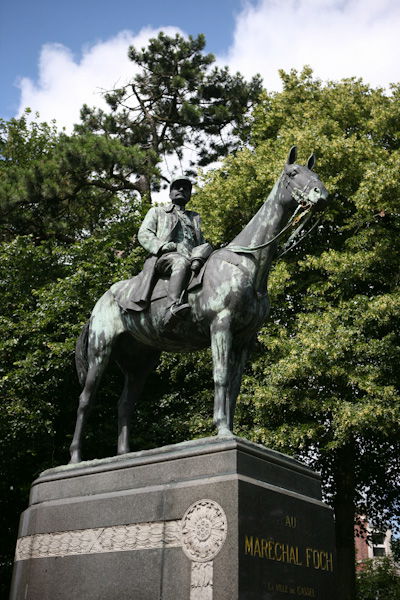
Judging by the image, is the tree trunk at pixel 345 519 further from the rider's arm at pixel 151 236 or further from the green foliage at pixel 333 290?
the rider's arm at pixel 151 236

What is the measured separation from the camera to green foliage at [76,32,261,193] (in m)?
28.2

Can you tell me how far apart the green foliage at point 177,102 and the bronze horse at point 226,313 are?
63.6ft

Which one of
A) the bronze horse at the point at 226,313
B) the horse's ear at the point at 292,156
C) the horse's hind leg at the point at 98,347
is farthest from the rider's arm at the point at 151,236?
the horse's ear at the point at 292,156

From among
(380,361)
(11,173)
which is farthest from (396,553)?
(11,173)

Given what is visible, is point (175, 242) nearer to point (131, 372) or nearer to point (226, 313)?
point (226, 313)

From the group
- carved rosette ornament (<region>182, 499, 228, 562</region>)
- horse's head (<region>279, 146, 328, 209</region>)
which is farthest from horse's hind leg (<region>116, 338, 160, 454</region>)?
horse's head (<region>279, 146, 328, 209</region>)

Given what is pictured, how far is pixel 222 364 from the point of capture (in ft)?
25.0

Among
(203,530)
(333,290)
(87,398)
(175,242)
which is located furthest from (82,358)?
(333,290)

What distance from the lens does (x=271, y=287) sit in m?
18.8

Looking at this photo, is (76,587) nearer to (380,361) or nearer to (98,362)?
(98,362)

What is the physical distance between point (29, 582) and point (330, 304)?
494 inches

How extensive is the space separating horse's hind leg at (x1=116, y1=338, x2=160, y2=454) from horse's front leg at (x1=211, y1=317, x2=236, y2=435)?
198cm

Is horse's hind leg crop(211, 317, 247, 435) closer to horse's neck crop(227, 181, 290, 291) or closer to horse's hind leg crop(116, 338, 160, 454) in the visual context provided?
horse's neck crop(227, 181, 290, 291)

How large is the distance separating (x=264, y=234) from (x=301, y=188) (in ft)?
2.30
